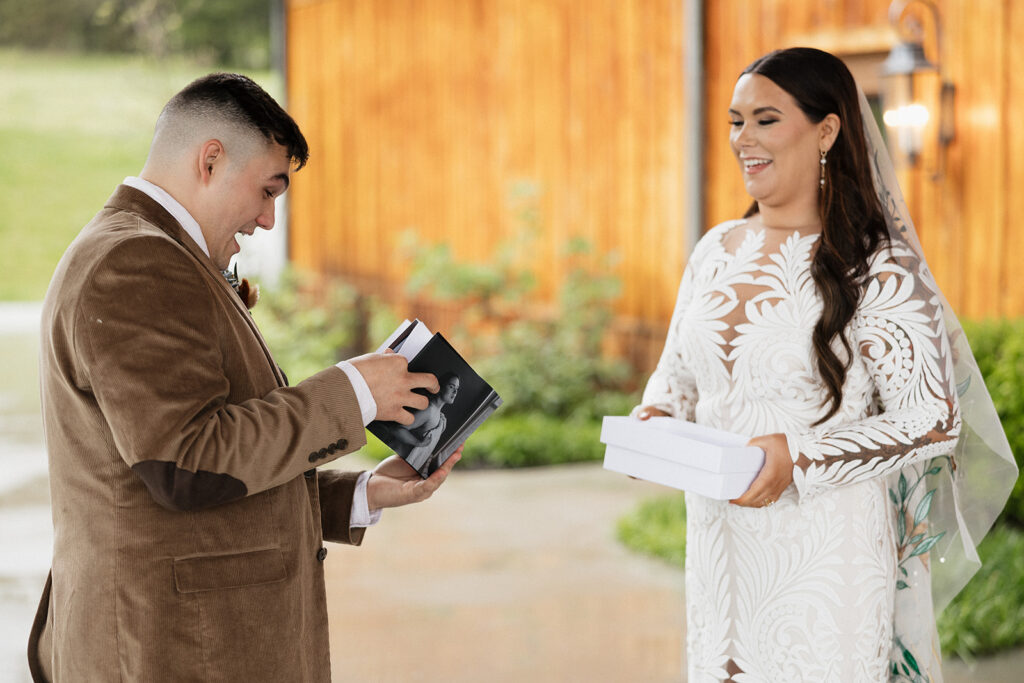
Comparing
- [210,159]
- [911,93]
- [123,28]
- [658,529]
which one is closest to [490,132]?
[911,93]

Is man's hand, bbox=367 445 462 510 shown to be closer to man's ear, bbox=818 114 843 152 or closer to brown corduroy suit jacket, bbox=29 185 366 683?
brown corduroy suit jacket, bbox=29 185 366 683

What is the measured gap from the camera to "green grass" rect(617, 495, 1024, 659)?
4293mm

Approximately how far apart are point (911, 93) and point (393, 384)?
16.1ft

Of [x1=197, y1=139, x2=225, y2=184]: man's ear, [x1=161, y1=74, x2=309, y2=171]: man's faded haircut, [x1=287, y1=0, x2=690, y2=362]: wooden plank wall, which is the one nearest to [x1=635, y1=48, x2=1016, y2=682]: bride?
[x1=161, y1=74, x2=309, y2=171]: man's faded haircut

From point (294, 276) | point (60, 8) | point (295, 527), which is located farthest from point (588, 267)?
point (60, 8)

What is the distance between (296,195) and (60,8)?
12.8 m

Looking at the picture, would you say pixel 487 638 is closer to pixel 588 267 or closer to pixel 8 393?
pixel 588 267

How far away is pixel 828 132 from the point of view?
2535mm

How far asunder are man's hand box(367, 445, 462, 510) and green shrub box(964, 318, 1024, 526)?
151 inches

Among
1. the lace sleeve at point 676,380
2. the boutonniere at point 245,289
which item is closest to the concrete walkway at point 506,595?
the lace sleeve at point 676,380

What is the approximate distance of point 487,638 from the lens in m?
4.61

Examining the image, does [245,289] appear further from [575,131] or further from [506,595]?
[575,131]

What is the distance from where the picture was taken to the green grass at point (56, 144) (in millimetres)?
22734

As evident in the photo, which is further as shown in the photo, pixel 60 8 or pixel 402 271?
pixel 60 8
